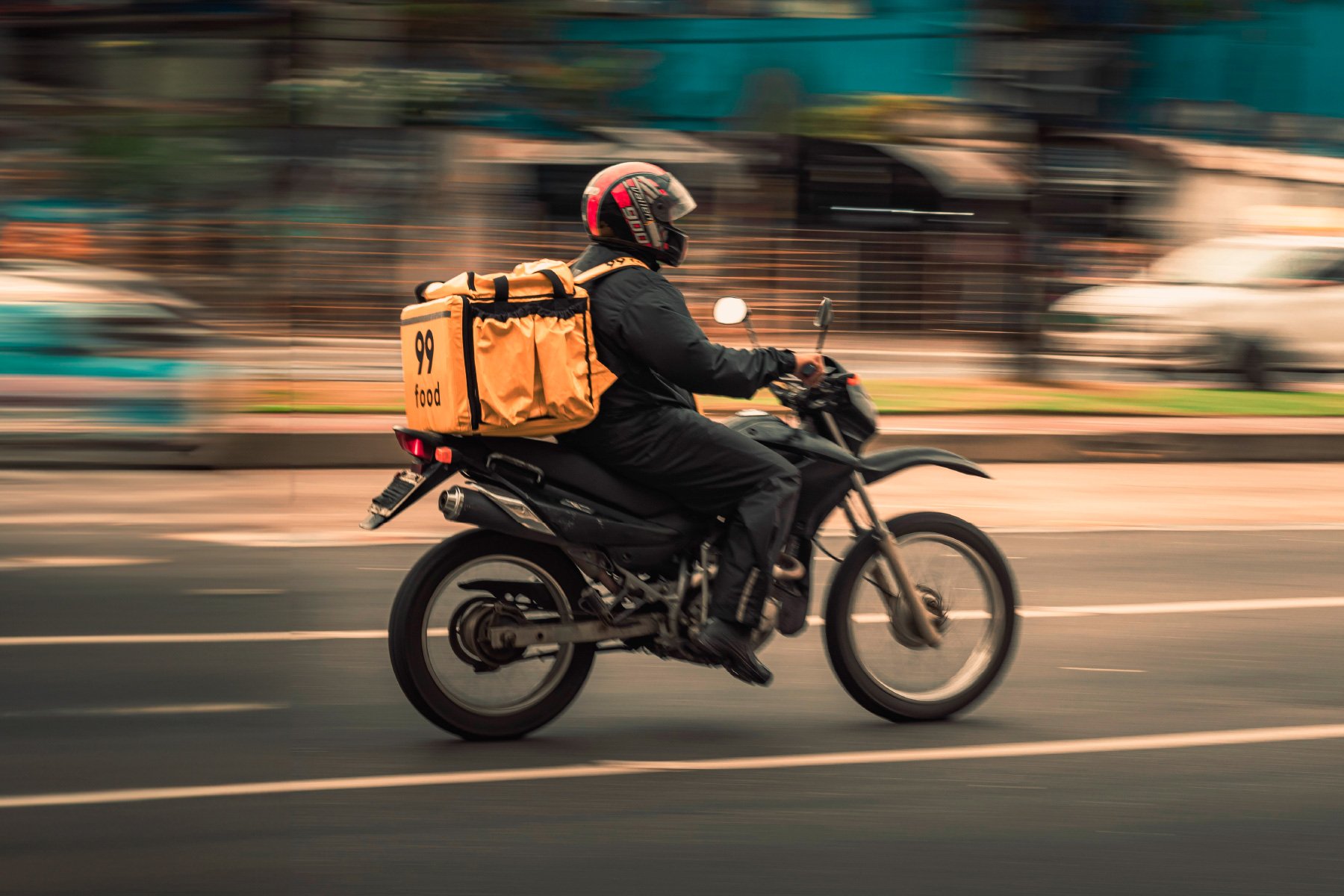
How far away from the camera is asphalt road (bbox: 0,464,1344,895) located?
162 inches

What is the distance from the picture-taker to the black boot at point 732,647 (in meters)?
5.14

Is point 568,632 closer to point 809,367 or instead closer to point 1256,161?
point 809,367

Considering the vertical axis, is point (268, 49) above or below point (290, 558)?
above

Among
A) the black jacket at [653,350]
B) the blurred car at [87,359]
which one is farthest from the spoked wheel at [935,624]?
the blurred car at [87,359]

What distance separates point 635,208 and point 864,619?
56.0 inches

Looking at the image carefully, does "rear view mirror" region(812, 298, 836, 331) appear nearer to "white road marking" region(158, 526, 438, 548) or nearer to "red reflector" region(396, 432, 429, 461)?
"red reflector" region(396, 432, 429, 461)

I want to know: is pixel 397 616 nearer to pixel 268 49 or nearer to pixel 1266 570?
pixel 268 49

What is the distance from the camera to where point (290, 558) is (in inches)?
332

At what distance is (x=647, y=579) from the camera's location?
5.32 meters

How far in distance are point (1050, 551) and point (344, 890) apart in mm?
5680

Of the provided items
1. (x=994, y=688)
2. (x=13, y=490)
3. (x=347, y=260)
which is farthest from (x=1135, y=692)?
(x=347, y=260)

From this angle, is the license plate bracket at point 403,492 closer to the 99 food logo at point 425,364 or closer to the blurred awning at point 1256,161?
the 99 food logo at point 425,364

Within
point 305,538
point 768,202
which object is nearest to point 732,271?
point 768,202

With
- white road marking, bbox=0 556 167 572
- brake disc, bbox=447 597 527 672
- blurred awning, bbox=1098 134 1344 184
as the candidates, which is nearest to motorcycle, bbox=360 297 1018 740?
brake disc, bbox=447 597 527 672
